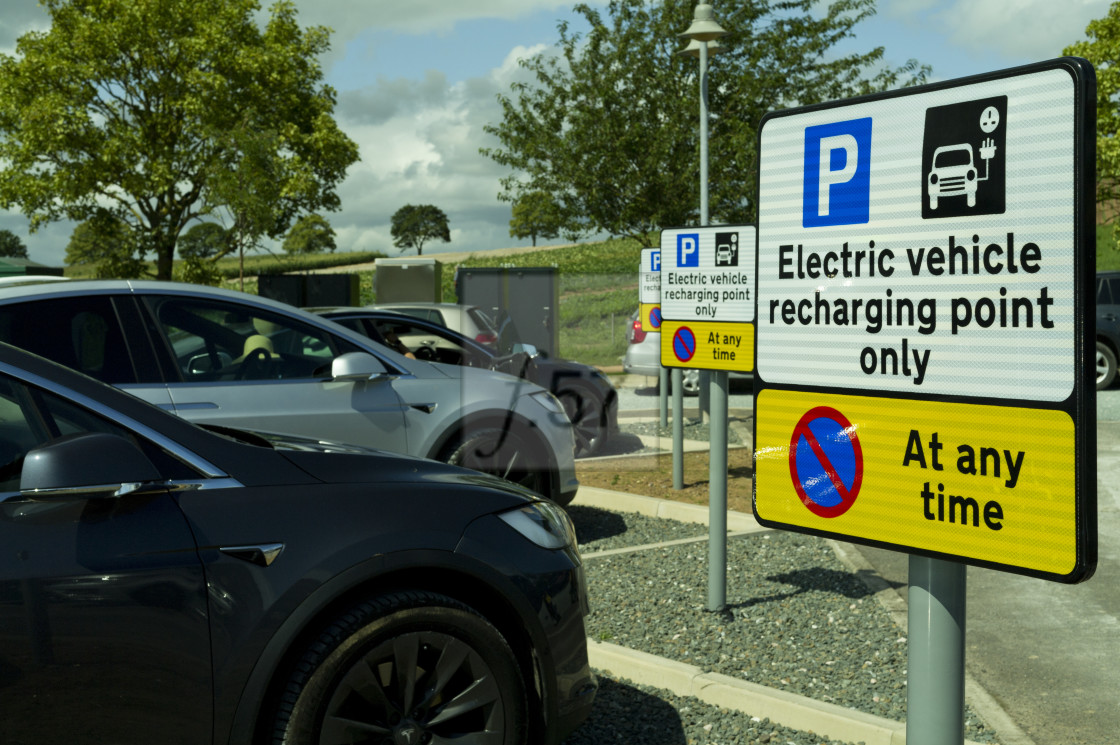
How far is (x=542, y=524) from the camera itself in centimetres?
328

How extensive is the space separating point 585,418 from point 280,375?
599 centimetres

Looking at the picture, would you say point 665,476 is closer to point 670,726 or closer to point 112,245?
point 670,726

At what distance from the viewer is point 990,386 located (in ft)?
5.55

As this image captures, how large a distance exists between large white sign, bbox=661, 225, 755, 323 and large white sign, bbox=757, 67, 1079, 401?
343 cm

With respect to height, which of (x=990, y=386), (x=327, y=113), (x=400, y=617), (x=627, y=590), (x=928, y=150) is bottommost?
(x=627, y=590)

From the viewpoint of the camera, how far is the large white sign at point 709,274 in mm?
5562

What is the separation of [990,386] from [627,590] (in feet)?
13.5

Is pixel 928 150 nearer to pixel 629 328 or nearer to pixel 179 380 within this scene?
pixel 179 380

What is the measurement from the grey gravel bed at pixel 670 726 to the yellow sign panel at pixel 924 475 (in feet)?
6.47

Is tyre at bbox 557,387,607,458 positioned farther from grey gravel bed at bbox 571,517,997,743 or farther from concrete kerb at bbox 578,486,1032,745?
concrete kerb at bbox 578,486,1032,745

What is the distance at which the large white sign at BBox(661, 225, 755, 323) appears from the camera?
18.2 feet

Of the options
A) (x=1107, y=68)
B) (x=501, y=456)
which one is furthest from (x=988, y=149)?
(x=1107, y=68)

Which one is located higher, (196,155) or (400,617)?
(196,155)

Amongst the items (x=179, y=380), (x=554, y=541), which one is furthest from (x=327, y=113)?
(x=554, y=541)
